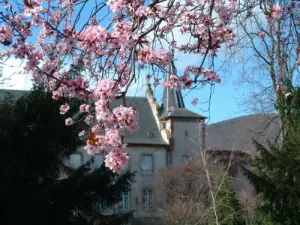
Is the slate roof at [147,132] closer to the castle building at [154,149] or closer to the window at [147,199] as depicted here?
the castle building at [154,149]

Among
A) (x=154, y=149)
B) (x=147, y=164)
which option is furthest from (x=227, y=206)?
(x=154, y=149)

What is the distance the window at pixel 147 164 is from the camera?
44153mm

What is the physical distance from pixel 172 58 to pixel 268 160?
1315 cm

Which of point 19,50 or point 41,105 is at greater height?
point 41,105

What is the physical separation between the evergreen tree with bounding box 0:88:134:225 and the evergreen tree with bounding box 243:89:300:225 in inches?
202

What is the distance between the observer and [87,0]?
648 centimetres

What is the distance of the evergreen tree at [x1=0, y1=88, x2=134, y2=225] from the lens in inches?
524

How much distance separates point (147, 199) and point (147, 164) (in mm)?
2591

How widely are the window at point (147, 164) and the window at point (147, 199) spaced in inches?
51.2

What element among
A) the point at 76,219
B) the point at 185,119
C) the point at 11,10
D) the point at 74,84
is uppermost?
the point at 185,119

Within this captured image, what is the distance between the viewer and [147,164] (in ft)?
147

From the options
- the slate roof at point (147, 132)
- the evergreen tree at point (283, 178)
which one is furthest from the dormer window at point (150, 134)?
the evergreen tree at point (283, 178)

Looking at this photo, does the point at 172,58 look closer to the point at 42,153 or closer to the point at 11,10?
the point at 11,10

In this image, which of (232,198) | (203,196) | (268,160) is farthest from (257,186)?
(203,196)
